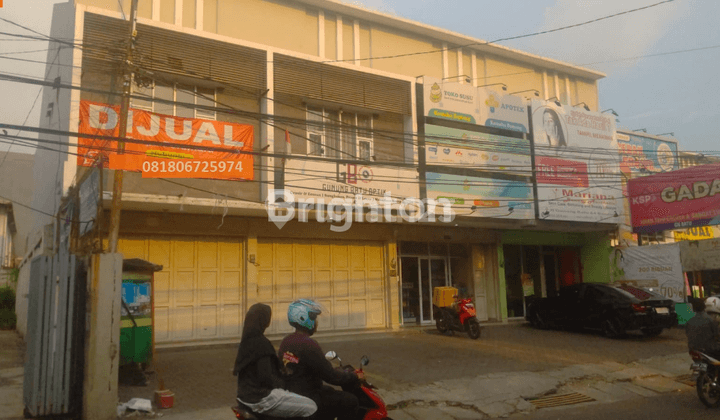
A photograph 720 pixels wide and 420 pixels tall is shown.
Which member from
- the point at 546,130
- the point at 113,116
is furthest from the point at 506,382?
the point at 546,130

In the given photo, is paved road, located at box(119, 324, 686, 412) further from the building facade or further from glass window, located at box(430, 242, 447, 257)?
glass window, located at box(430, 242, 447, 257)

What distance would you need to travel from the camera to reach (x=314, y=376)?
4410 millimetres

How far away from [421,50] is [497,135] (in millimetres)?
5605

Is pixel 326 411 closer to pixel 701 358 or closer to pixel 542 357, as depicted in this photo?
pixel 701 358

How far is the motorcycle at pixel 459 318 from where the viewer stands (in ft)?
45.9

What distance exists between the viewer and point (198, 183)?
478 inches

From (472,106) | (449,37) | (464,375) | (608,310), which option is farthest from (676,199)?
(464,375)

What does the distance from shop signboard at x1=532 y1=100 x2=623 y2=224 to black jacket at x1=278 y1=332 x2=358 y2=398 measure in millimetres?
14013

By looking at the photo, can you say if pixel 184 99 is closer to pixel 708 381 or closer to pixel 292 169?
pixel 292 169

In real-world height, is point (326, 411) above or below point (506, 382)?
above

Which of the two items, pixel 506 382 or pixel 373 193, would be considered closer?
pixel 506 382

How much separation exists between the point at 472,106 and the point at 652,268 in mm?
7923

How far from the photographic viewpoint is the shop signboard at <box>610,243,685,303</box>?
16.5 meters

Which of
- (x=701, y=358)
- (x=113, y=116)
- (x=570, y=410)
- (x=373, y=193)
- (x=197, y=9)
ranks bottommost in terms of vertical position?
(x=570, y=410)
